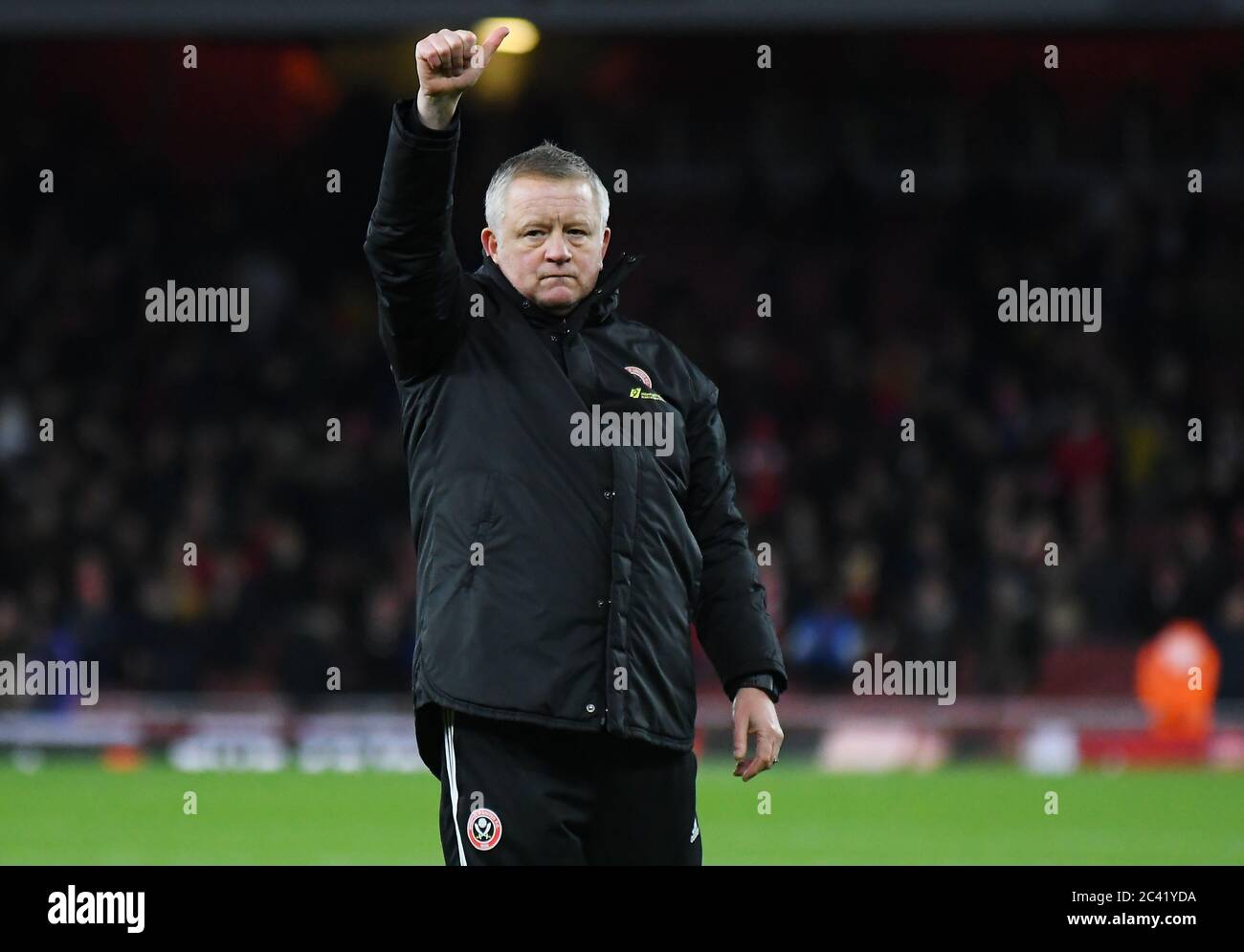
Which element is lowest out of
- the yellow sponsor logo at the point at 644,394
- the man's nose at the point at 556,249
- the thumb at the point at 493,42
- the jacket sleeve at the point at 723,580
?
the jacket sleeve at the point at 723,580

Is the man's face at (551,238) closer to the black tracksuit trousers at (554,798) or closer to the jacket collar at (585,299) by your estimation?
the jacket collar at (585,299)

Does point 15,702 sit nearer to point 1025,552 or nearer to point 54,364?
point 54,364

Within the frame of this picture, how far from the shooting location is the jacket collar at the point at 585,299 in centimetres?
423

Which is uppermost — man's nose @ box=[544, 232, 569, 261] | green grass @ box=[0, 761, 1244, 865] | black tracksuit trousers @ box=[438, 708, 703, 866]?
man's nose @ box=[544, 232, 569, 261]

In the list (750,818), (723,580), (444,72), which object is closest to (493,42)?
(444,72)

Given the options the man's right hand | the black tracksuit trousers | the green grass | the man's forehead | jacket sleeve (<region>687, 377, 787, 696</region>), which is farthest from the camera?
the green grass

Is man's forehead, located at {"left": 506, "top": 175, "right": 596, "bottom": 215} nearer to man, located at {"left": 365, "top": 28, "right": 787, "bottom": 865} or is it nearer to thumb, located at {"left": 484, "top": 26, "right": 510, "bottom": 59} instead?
man, located at {"left": 365, "top": 28, "right": 787, "bottom": 865}

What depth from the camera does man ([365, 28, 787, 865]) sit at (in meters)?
3.96

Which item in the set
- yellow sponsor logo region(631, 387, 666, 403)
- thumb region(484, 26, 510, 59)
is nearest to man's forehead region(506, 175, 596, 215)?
thumb region(484, 26, 510, 59)

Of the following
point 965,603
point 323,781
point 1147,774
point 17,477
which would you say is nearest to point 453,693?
point 323,781

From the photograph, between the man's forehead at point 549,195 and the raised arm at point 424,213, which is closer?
the raised arm at point 424,213

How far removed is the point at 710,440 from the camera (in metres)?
4.40

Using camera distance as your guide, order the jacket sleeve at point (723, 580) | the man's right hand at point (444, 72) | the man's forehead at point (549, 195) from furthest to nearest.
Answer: the jacket sleeve at point (723, 580)
the man's forehead at point (549, 195)
the man's right hand at point (444, 72)

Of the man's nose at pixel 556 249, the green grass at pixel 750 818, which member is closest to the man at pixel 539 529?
the man's nose at pixel 556 249
